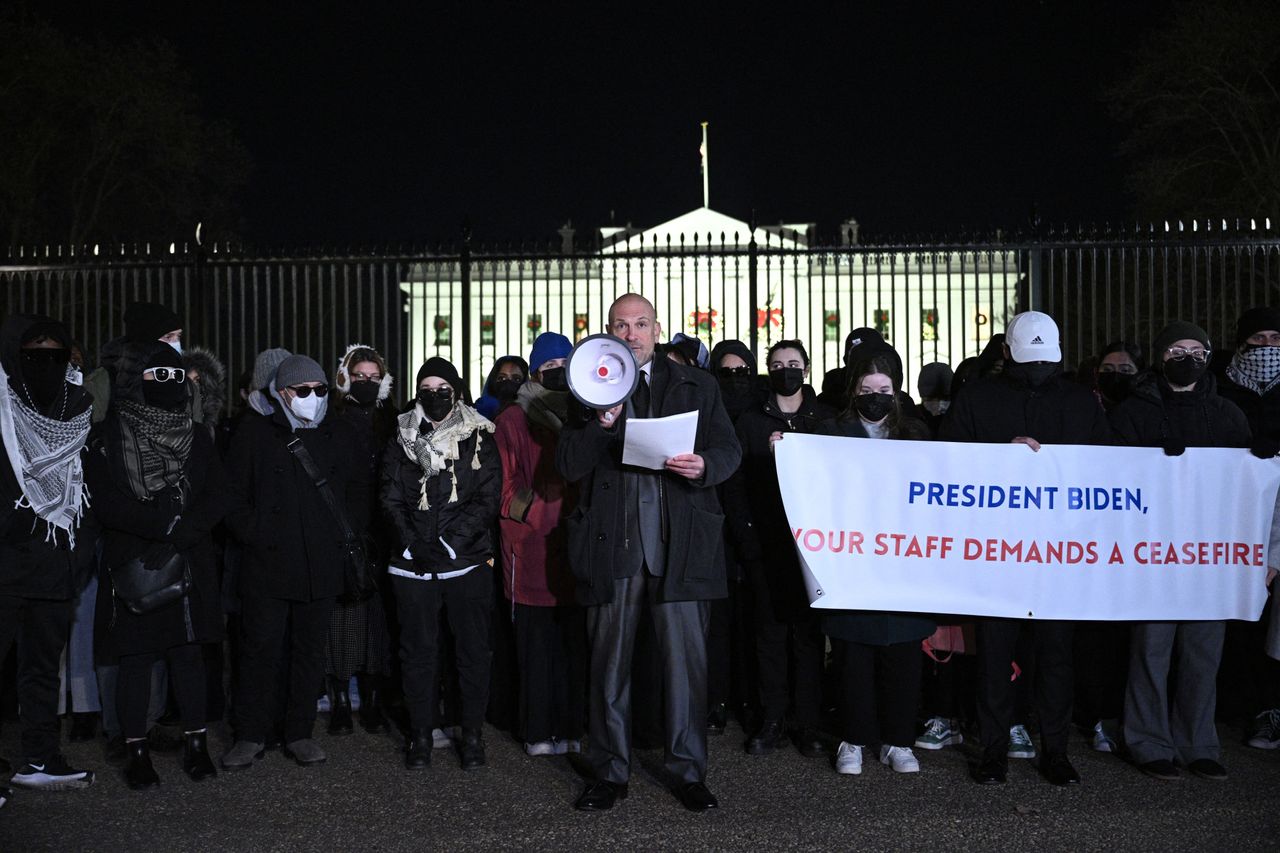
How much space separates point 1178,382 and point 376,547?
4031 mm

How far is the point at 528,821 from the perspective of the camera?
5027 mm

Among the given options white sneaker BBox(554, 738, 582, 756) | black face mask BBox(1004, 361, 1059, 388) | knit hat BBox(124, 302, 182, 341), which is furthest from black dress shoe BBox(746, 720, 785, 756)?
knit hat BBox(124, 302, 182, 341)

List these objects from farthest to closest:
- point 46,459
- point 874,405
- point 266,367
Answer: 1. point 266,367
2. point 874,405
3. point 46,459

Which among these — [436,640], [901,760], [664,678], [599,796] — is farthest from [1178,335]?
[436,640]

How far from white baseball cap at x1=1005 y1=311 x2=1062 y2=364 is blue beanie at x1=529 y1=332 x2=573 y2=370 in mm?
2113

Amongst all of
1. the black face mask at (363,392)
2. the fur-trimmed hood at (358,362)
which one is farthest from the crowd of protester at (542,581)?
the fur-trimmed hood at (358,362)

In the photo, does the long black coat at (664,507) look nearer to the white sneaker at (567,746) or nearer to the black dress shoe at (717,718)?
the white sneaker at (567,746)

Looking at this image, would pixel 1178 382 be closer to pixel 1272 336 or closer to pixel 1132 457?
pixel 1132 457

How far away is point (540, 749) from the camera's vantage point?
614 cm

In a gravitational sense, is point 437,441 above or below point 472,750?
above

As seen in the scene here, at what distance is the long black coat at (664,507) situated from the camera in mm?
5156

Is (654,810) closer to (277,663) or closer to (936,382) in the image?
(277,663)

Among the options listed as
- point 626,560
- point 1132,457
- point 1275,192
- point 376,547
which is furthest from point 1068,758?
point 1275,192

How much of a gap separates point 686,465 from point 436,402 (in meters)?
1.56
